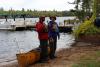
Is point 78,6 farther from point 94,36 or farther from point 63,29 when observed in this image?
point 94,36

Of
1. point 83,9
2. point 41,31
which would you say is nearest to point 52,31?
point 41,31

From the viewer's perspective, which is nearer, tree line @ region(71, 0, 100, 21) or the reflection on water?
the reflection on water

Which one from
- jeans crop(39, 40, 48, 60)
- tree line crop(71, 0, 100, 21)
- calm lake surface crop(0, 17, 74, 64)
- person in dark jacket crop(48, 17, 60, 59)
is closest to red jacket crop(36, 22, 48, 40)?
jeans crop(39, 40, 48, 60)

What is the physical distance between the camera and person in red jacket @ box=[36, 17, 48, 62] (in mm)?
14906

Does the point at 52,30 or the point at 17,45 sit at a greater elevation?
the point at 52,30

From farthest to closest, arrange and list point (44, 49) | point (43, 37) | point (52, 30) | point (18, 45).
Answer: point (18, 45) → point (52, 30) → point (44, 49) → point (43, 37)

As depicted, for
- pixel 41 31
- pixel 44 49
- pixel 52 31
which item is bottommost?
pixel 44 49

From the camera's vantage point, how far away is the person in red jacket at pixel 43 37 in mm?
14906

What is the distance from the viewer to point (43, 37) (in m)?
15.1

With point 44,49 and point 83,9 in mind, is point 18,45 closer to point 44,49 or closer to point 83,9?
point 83,9

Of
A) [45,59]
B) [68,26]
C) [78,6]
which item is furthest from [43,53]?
[68,26]

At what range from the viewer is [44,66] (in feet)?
47.5

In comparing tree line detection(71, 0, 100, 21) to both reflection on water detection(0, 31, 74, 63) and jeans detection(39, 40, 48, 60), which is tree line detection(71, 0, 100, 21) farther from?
jeans detection(39, 40, 48, 60)

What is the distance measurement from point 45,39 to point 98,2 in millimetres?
13611
